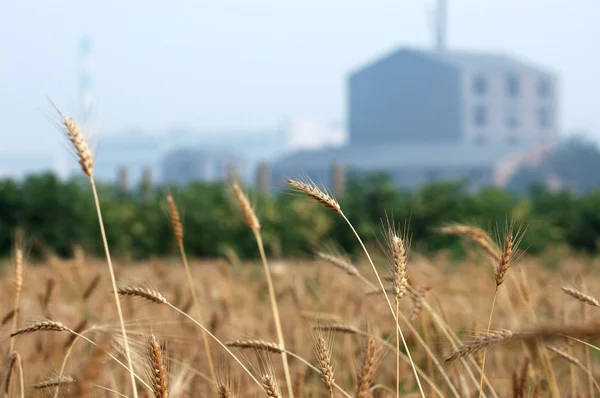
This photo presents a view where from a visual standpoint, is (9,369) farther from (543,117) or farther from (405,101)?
(543,117)

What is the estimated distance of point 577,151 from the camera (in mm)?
75312

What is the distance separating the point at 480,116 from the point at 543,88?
30.0 feet

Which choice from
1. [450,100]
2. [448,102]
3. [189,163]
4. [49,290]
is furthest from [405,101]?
[49,290]

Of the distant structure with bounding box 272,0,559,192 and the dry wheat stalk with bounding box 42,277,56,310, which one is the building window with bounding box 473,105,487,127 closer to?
the distant structure with bounding box 272,0,559,192

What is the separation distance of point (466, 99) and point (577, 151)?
11.8 meters

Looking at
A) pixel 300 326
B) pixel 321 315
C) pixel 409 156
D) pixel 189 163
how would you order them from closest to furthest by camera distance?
pixel 321 315 → pixel 300 326 → pixel 409 156 → pixel 189 163

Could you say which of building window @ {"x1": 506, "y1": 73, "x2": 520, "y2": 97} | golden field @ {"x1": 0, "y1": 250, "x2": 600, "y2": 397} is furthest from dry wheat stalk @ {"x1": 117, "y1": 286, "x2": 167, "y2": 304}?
building window @ {"x1": 506, "y1": 73, "x2": 520, "y2": 97}

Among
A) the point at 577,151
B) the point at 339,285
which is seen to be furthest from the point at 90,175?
the point at 577,151

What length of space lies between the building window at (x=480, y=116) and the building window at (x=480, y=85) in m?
1.44

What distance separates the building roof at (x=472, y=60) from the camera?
84062mm

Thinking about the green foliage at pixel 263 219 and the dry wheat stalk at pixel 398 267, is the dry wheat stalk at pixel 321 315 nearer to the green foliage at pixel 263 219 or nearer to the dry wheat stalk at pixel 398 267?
the dry wheat stalk at pixel 398 267

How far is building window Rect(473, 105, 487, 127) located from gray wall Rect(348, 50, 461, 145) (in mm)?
2156

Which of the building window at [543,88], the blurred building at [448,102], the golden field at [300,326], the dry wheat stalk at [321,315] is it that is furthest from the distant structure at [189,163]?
the dry wheat stalk at [321,315]

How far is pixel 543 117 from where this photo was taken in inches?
3465
